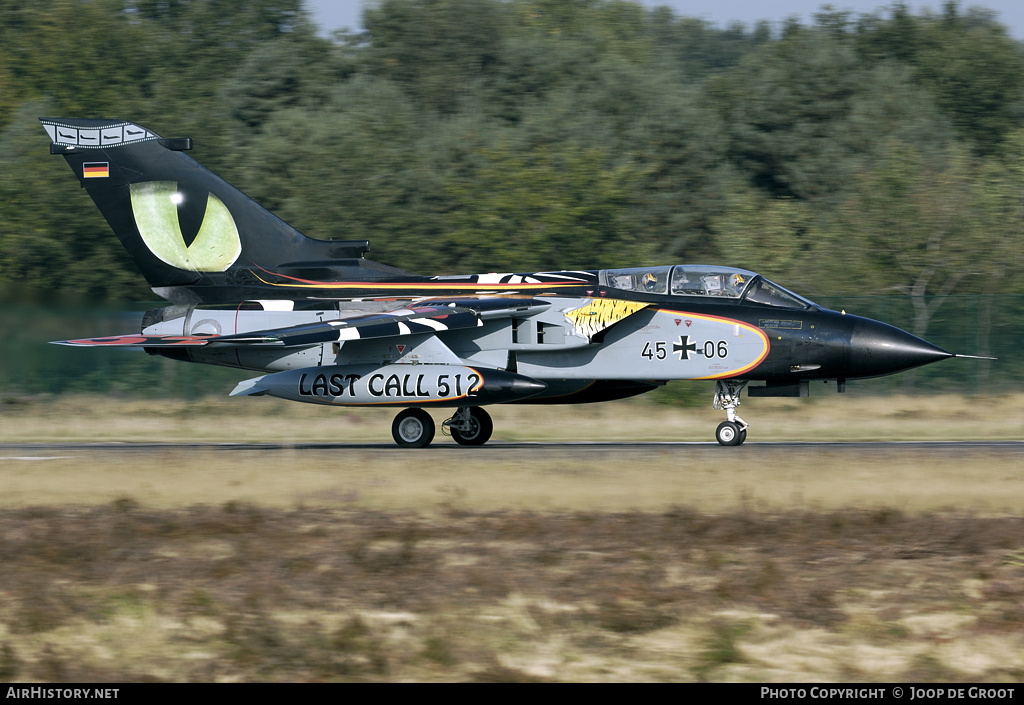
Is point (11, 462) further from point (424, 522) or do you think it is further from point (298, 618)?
point (298, 618)

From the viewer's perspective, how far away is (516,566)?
31.3ft

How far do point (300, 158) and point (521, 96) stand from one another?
1310 cm

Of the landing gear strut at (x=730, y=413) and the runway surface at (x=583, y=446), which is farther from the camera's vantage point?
the landing gear strut at (x=730, y=413)

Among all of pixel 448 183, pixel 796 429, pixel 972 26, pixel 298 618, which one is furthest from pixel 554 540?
pixel 972 26

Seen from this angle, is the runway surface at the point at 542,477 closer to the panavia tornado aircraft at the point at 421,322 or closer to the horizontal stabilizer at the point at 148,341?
the panavia tornado aircraft at the point at 421,322

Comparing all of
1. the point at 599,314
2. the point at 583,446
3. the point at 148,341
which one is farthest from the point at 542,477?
the point at 148,341

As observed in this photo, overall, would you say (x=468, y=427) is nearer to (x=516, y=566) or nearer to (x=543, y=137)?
(x=516, y=566)

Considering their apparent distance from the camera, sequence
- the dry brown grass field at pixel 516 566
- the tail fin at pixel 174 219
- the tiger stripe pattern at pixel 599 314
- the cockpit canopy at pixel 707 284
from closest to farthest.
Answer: the dry brown grass field at pixel 516 566 < the tiger stripe pattern at pixel 599 314 < the cockpit canopy at pixel 707 284 < the tail fin at pixel 174 219

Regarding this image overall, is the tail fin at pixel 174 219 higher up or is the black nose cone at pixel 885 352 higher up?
the tail fin at pixel 174 219

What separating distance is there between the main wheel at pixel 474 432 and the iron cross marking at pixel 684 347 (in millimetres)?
3452

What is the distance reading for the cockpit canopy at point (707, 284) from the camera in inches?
728

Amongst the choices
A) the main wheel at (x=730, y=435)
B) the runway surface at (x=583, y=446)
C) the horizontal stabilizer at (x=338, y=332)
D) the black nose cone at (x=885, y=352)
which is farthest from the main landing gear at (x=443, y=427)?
the black nose cone at (x=885, y=352)
